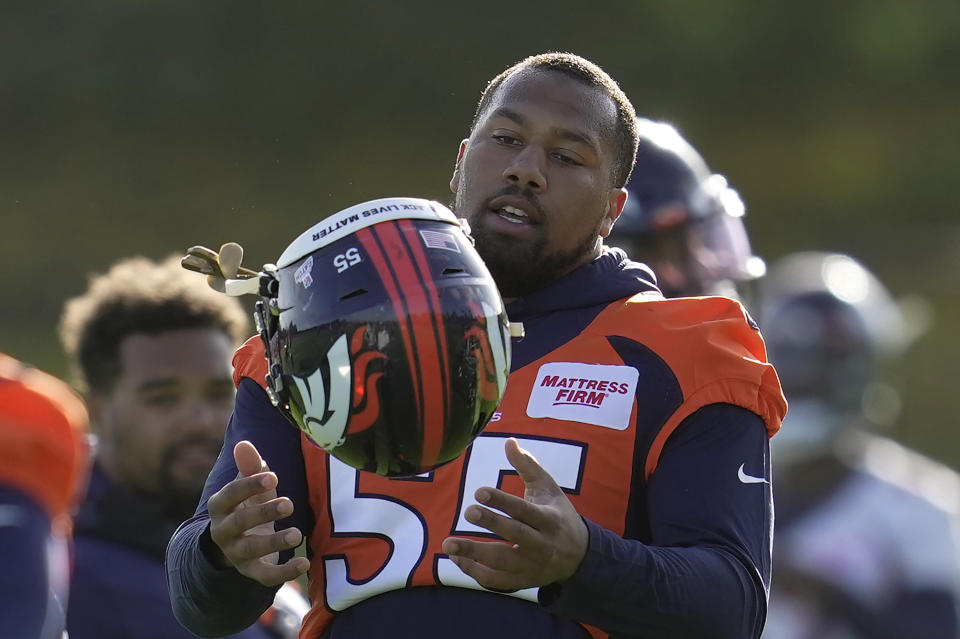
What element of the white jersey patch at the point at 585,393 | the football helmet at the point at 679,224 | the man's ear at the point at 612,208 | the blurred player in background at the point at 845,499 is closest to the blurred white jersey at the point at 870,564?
the blurred player in background at the point at 845,499

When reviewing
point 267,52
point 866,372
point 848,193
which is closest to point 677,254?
point 866,372

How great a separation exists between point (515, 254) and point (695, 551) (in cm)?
68

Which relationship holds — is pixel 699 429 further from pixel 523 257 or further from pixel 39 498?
pixel 39 498

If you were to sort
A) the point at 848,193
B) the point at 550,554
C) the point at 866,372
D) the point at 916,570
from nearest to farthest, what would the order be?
the point at 550,554 → the point at 916,570 → the point at 866,372 → the point at 848,193

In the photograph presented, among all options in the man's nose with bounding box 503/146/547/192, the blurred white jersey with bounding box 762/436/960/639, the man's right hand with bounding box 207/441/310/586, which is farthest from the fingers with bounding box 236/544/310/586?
the blurred white jersey with bounding box 762/436/960/639

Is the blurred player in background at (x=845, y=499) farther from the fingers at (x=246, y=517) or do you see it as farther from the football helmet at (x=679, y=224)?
the fingers at (x=246, y=517)

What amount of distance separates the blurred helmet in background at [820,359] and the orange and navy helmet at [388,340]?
5698 millimetres

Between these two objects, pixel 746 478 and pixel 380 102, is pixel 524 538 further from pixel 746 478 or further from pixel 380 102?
pixel 380 102

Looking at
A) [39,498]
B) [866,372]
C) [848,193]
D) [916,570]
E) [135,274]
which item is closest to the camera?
[39,498]

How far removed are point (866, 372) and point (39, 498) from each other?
600 centimetres

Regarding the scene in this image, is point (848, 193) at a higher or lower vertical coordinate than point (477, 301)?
higher

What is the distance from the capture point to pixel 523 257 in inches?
126

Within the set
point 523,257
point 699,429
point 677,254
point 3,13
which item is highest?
point 3,13

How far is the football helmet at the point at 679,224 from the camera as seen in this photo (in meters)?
4.91
